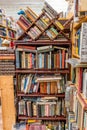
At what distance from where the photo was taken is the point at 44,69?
2740mm

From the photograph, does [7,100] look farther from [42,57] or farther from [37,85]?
[42,57]

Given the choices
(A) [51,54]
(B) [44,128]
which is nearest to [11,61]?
(A) [51,54]

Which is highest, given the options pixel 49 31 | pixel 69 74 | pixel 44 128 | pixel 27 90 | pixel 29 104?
pixel 49 31

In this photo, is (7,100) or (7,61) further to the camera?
(7,100)

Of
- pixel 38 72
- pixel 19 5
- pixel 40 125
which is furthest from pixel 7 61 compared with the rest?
pixel 19 5

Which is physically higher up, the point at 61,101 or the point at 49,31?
the point at 49,31

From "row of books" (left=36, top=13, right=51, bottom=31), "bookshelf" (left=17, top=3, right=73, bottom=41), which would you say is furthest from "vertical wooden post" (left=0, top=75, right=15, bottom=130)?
"row of books" (left=36, top=13, right=51, bottom=31)

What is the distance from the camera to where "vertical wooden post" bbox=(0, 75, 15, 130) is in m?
2.84

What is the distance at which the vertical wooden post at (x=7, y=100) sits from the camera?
2.84 m

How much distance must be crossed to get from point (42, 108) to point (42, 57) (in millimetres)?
736

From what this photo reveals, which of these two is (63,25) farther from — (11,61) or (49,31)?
(11,61)

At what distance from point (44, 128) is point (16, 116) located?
443 millimetres

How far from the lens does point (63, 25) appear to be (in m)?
2.80

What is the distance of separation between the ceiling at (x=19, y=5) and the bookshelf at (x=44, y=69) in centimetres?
437
